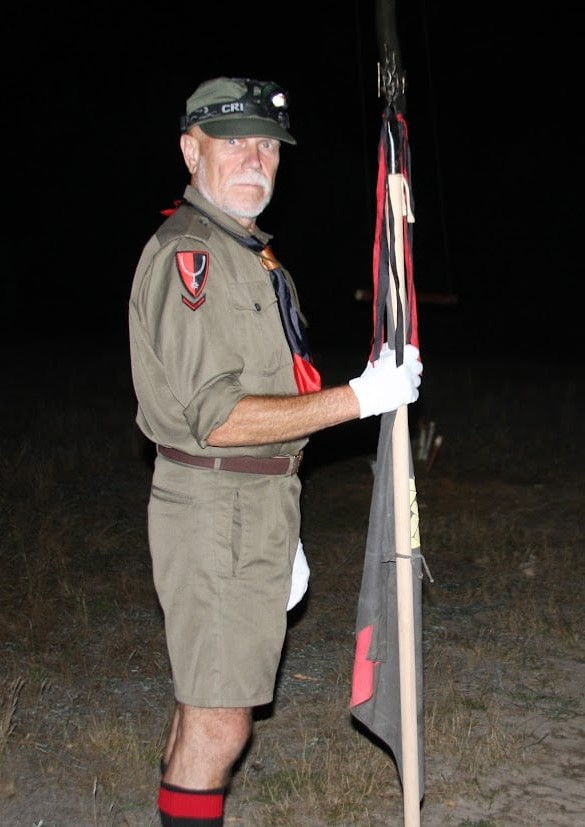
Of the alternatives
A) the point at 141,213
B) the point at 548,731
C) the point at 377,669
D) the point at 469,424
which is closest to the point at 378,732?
the point at 377,669

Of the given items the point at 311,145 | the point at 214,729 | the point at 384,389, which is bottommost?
the point at 311,145

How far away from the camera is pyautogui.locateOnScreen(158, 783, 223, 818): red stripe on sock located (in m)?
3.13

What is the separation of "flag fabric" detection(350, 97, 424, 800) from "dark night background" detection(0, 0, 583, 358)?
23.8 m

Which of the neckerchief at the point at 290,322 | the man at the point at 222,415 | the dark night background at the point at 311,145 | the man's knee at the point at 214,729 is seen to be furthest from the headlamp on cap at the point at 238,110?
the dark night background at the point at 311,145

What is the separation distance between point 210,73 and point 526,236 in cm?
890

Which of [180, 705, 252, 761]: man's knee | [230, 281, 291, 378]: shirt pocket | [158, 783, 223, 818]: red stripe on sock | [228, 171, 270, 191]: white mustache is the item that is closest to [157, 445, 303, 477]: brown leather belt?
[230, 281, 291, 378]: shirt pocket

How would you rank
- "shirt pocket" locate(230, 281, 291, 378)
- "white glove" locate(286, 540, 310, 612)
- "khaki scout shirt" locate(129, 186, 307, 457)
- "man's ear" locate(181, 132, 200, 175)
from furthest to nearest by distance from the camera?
1. "white glove" locate(286, 540, 310, 612)
2. "man's ear" locate(181, 132, 200, 175)
3. "shirt pocket" locate(230, 281, 291, 378)
4. "khaki scout shirt" locate(129, 186, 307, 457)

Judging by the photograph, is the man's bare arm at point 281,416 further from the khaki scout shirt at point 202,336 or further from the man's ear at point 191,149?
the man's ear at point 191,149

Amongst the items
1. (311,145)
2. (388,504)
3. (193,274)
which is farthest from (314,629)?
(311,145)

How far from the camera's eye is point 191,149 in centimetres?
327

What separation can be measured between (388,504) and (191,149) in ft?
3.74

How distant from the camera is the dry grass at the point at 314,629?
434 centimetres

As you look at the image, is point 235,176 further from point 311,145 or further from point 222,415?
point 311,145

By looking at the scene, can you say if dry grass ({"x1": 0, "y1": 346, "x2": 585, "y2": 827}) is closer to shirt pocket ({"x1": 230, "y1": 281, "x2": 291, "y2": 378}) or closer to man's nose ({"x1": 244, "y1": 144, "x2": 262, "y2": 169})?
shirt pocket ({"x1": 230, "y1": 281, "x2": 291, "y2": 378})
